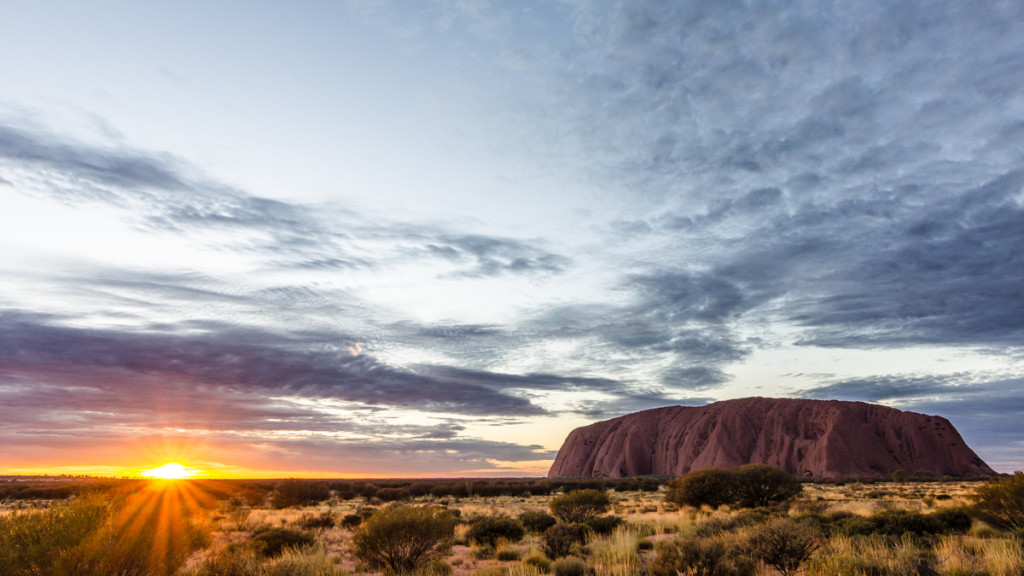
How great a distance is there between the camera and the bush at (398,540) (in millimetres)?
13250

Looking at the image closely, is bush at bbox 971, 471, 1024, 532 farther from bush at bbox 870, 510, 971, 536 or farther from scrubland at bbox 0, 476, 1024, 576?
bush at bbox 870, 510, 971, 536

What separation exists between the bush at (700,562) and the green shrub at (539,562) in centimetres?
275

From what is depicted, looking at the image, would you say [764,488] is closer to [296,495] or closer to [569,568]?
[569,568]

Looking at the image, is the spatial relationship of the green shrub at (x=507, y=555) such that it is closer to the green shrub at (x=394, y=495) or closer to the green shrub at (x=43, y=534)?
the green shrub at (x=43, y=534)

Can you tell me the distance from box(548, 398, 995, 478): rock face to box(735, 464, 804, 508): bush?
3260 inches

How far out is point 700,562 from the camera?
33.7ft

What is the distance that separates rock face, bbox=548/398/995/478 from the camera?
10481 cm

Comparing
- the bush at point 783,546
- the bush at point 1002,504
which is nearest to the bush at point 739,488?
the bush at point 1002,504

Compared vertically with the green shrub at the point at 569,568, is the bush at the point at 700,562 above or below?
above

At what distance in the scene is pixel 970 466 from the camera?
10631cm

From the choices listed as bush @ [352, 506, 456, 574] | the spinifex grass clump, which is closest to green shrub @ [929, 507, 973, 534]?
bush @ [352, 506, 456, 574]

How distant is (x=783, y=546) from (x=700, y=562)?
6.99 ft

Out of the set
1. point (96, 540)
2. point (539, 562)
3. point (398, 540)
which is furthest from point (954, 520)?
point (96, 540)

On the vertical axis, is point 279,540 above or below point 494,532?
above
